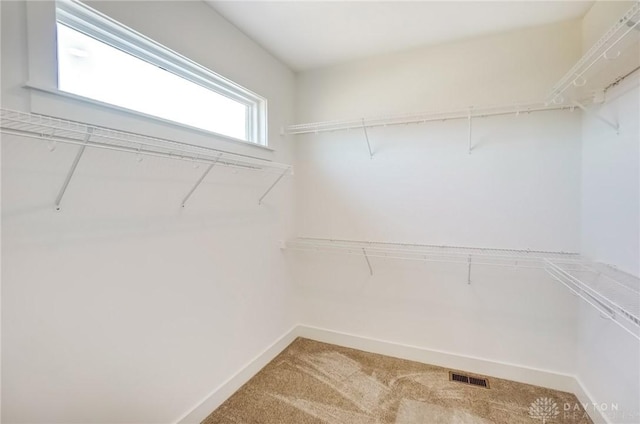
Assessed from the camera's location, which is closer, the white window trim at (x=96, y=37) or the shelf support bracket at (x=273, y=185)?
the white window trim at (x=96, y=37)

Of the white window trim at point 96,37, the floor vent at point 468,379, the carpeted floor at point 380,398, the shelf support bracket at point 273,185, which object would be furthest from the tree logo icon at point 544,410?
the white window trim at point 96,37

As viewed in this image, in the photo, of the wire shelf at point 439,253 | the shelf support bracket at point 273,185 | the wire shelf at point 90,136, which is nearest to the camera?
the wire shelf at point 90,136

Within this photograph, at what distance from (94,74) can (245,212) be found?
43.6 inches

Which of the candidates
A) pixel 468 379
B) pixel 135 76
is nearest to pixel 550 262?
pixel 468 379

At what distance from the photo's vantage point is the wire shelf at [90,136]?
901 mm

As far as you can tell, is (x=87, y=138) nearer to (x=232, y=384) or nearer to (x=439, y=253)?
(x=232, y=384)

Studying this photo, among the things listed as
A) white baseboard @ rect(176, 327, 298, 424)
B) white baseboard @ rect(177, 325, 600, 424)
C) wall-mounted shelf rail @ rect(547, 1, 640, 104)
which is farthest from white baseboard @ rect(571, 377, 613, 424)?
white baseboard @ rect(176, 327, 298, 424)

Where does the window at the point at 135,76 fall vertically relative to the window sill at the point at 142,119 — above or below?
above

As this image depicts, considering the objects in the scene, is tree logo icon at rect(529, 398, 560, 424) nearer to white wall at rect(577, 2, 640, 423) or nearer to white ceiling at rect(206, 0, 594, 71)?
white wall at rect(577, 2, 640, 423)

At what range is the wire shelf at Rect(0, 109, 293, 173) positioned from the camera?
2.96ft

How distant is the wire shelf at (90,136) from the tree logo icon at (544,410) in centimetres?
241

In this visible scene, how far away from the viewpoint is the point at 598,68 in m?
1.38

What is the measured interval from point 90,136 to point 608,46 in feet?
6.79

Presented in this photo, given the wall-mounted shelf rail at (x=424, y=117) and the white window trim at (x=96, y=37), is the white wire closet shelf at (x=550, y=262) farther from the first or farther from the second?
the white window trim at (x=96, y=37)
